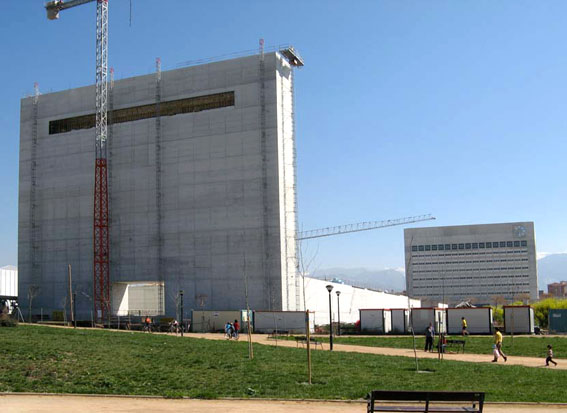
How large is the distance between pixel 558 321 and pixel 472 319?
9.54 meters

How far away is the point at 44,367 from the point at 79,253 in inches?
Result: 2639

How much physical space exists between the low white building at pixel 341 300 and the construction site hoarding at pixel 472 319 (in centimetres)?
1370

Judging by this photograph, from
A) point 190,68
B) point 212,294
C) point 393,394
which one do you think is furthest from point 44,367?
point 190,68

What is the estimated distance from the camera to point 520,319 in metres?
58.2

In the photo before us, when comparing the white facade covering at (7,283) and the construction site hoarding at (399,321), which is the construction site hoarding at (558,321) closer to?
the construction site hoarding at (399,321)

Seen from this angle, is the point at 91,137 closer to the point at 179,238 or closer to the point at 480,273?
the point at 179,238

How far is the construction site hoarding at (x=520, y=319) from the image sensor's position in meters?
57.6

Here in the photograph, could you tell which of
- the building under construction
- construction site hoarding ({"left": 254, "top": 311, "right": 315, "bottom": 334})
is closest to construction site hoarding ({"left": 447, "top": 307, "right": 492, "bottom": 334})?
construction site hoarding ({"left": 254, "top": 311, "right": 315, "bottom": 334})

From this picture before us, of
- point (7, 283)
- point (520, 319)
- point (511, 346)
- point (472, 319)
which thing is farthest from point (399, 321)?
point (7, 283)

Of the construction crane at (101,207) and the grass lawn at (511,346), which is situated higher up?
the construction crane at (101,207)

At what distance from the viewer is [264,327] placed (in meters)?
63.2

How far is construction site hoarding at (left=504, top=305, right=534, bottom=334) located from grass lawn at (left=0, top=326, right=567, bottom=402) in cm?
3267

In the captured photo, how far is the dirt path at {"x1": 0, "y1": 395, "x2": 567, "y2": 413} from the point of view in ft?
52.1

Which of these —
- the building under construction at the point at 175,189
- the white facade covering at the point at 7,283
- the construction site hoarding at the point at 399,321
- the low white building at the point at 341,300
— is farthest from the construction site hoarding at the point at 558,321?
the white facade covering at the point at 7,283
